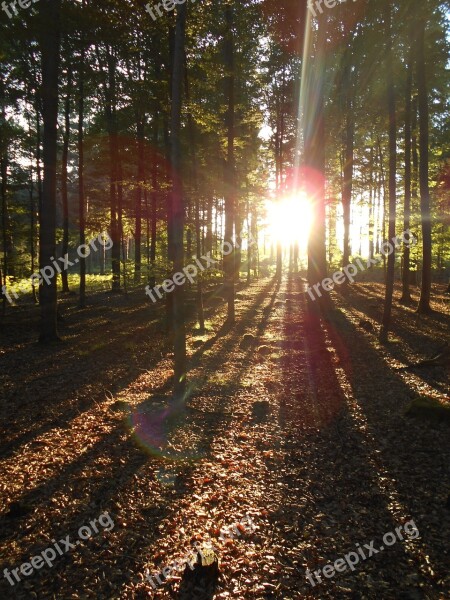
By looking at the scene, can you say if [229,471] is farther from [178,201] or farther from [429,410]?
[178,201]

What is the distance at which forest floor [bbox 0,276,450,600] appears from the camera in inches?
146

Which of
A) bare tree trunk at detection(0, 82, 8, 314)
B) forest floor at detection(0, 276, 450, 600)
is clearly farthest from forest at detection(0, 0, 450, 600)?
bare tree trunk at detection(0, 82, 8, 314)

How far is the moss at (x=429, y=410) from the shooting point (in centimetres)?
693

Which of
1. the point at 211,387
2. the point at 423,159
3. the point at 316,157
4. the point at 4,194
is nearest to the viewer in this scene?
the point at 211,387

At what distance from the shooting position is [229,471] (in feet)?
18.2

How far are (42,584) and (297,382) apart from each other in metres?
6.97

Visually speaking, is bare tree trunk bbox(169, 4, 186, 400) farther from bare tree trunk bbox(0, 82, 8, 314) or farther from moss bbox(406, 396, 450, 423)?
bare tree trunk bbox(0, 82, 8, 314)

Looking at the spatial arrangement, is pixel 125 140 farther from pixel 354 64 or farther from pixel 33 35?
pixel 354 64

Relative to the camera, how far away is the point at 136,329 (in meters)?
14.9

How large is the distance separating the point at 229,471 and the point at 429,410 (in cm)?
415

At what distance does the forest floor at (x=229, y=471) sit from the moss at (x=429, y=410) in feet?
0.38

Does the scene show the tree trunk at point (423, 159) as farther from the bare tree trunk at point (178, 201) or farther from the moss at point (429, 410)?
the bare tree trunk at point (178, 201)

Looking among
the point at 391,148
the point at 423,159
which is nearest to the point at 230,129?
the point at 391,148

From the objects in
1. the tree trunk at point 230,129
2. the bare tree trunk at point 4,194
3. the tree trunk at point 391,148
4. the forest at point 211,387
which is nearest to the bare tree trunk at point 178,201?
the forest at point 211,387
